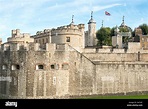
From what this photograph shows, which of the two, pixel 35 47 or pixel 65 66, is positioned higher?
pixel 35 47

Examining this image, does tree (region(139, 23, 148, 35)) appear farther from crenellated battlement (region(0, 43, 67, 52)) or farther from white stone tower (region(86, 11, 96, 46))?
crenellated battlement (region(0, 43, 67, 52))

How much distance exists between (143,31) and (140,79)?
3461cm

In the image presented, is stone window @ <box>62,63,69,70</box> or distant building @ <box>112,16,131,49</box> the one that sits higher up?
distant building @ <box>112,16,131,49</box>

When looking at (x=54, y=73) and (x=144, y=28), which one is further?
(x=144, y=28)

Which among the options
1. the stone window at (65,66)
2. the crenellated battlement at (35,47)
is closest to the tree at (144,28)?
the stone window at (65,66)

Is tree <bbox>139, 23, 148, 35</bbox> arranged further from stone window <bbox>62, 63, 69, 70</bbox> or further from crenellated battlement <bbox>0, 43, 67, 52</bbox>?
crenellated battlement <bbox>0, 43, 67, 52</bbox>

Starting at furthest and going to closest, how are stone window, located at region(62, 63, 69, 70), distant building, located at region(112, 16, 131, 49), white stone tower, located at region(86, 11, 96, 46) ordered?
white stone tower, located at region(86, 11, 96, 46)
distant building, located at region(112, 16, 131, 49)
stone window, located at region(62, 63, 69, 70)

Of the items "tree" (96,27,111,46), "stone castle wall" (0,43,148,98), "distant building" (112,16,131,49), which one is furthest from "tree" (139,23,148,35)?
"stone castle wall" (0,43,148,98)

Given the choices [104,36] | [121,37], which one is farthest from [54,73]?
[104,36]

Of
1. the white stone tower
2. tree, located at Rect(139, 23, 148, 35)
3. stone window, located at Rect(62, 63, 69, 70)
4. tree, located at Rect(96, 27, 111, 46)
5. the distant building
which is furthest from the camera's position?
the white stone tower

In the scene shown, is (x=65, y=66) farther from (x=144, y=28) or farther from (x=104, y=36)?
(x=144, y=28)

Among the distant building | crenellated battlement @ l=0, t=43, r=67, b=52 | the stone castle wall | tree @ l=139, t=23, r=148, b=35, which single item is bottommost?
the stone castle wall

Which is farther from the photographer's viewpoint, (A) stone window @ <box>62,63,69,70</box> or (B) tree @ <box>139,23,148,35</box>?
(B) tree @ <box>139,23,148,35</box>
